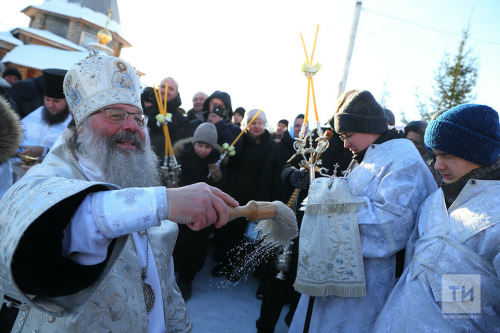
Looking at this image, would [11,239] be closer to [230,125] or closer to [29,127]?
[29,127]

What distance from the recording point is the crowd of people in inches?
36.9

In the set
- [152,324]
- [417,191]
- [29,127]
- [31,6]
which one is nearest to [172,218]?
[152,324]

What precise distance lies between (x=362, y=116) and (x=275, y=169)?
2.25 m

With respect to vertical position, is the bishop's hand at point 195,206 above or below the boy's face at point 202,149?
above

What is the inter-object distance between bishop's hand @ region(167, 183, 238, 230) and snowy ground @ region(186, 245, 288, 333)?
2.86 m

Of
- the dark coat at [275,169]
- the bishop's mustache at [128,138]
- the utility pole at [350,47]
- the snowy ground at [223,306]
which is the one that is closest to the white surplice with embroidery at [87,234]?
Result: the bishop's mustache at [128,138]

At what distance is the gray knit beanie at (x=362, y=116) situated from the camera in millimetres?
2512

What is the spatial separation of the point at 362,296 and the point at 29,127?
4255mm

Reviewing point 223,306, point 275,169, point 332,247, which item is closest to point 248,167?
point 275,169

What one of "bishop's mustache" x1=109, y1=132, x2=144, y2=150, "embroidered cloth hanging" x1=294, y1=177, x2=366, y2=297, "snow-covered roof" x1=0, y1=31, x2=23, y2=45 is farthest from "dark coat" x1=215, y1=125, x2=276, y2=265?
"snow-covered roof" x1=0, y1=31, x2=23, y2=45

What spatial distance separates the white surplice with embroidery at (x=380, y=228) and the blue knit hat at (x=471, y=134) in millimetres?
400

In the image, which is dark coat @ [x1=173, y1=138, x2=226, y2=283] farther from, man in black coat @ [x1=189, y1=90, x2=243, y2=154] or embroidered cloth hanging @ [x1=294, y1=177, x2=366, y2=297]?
embroidered cloth hanging @ [x1=294, y1=177, x2=366, y2=297]

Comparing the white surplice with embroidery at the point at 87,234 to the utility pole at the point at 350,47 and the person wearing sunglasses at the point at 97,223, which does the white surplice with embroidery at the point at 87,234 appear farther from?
the utility pole at the point at 350,47

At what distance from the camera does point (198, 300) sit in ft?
13.0
